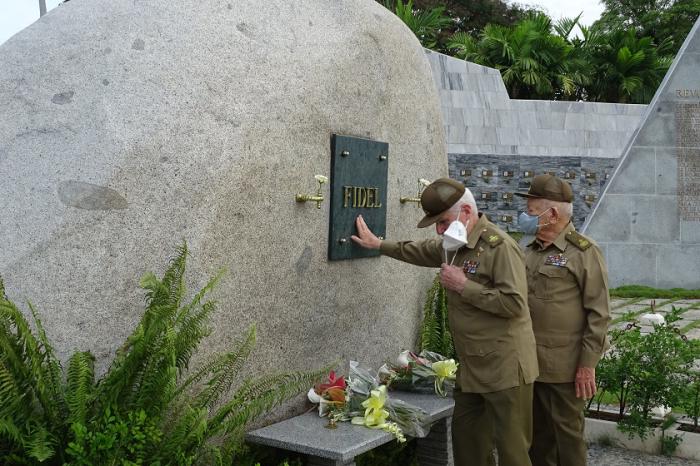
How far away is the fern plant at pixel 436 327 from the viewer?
460 centimetres

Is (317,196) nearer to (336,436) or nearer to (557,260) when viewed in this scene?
(336,436)

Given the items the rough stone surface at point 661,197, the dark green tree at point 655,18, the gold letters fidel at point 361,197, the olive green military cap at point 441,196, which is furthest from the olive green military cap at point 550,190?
the dark green tree at point 655,18

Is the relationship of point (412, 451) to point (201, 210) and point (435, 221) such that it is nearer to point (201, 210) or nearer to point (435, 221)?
point (435, 221)

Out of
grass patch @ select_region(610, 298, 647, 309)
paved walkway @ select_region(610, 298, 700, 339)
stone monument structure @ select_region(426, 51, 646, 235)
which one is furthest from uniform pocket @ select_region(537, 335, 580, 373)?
stone monument structure @ select_region(426, 51, 646, 235)

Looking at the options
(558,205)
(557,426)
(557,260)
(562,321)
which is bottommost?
(557,426)

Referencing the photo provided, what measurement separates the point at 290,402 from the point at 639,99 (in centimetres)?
2456

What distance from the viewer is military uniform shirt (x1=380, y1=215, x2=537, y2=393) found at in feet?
11.0

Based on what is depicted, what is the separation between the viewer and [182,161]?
3107 millimetres

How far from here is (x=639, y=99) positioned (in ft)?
84.0

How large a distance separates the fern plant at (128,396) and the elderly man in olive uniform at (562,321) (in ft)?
5.22

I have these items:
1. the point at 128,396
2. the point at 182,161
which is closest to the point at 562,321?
the point at 182,161

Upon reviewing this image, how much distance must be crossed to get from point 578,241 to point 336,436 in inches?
62.5

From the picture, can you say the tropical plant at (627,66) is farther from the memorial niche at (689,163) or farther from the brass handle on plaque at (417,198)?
the brass handle on plaque at (417,198)

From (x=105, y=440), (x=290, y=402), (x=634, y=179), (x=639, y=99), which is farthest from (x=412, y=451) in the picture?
(x=639, y=99)
